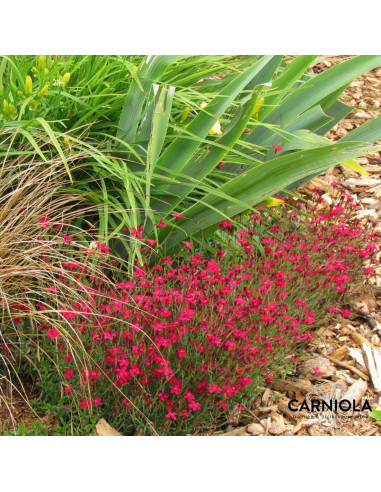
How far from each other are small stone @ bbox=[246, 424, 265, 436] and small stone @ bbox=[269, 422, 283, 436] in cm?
3

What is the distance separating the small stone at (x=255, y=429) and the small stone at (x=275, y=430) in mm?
32

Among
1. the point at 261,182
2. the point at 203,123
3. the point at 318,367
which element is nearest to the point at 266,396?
the point at 318,367

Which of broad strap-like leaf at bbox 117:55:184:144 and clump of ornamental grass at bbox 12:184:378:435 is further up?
broad strap-like leaf at bbox 117:55:184:144

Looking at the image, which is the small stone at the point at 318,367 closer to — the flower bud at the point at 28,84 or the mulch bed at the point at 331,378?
the mulch bed at the point at 331,378

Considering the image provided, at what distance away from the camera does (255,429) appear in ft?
7.55

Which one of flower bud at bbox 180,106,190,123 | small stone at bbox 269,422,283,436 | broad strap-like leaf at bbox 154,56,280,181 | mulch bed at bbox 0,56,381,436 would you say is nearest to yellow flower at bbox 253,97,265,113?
broad strap-like leaf at bbox 154,56,280,181

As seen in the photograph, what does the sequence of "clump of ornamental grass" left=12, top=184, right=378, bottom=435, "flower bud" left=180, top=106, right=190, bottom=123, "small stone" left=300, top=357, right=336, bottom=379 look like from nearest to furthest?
"clump of ornamental grass" left=12, top=184, right=378, bottom=435 → "small stone" left=300, top=357, right=336, bottom=379 → "flower bud" left=180, top=106, right=190, bottom=123

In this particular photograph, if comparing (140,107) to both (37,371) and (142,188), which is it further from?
(37,371)

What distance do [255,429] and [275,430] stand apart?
0.08 meters

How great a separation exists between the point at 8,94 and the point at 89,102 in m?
0.35

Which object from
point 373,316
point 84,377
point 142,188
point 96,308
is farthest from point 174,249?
point 373,316

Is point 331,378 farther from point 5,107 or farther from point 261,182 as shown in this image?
point 5,107

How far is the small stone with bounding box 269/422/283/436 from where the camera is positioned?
2.32 meters

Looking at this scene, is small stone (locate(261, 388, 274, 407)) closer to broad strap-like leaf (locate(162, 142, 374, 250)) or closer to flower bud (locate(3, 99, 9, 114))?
broad strap-like leaf (locate(162, 142, 374, 250))
